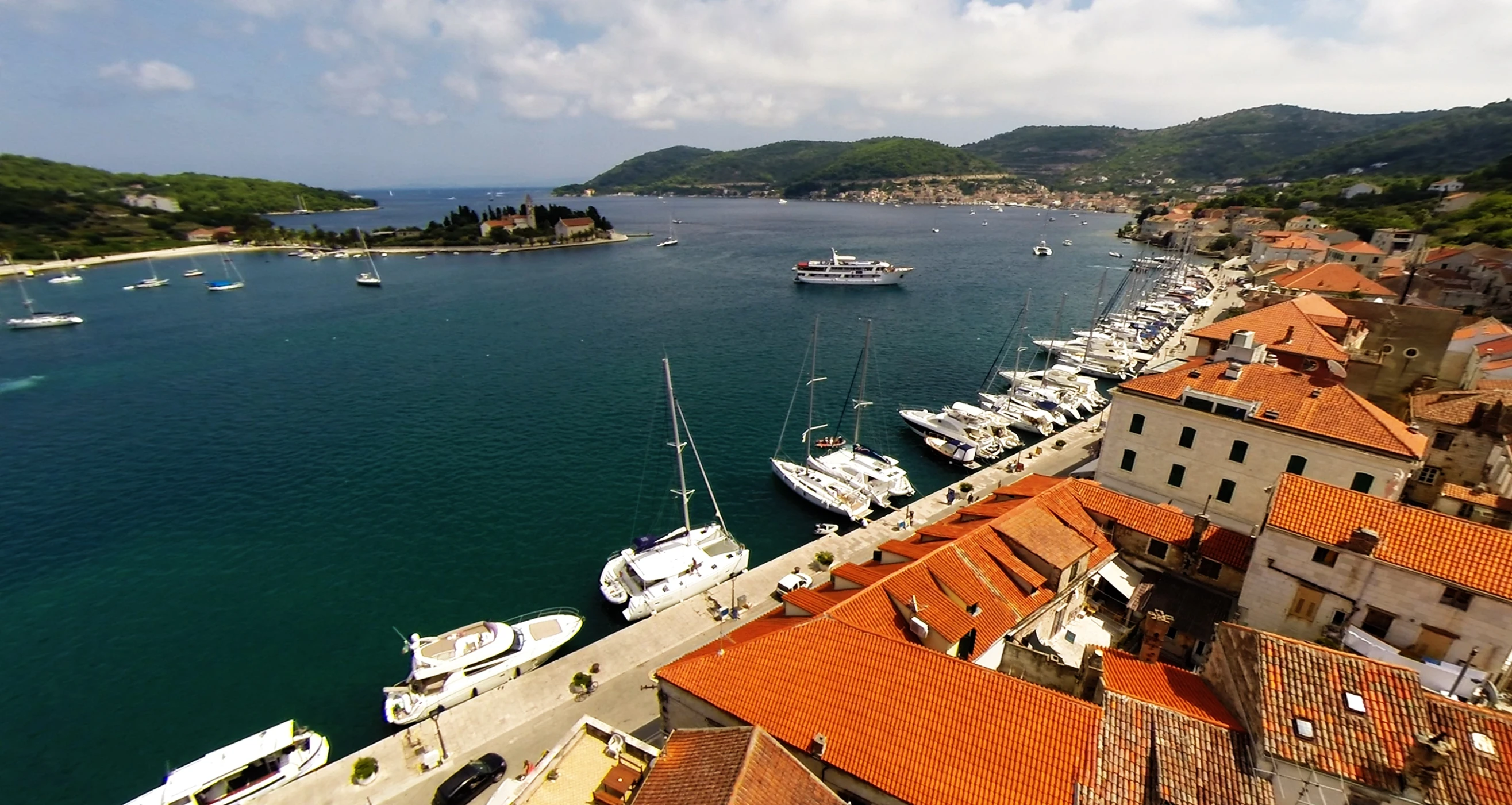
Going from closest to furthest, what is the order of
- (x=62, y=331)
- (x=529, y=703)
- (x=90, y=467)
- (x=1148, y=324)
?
(x=529, y=703), (x=90, y=467), (x=1148, y=324), (x=62, y=331)

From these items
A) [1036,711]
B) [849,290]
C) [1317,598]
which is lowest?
[849,290]

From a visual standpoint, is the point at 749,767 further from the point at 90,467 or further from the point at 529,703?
the point at 90,467

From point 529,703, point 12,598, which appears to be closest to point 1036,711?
point 529,703

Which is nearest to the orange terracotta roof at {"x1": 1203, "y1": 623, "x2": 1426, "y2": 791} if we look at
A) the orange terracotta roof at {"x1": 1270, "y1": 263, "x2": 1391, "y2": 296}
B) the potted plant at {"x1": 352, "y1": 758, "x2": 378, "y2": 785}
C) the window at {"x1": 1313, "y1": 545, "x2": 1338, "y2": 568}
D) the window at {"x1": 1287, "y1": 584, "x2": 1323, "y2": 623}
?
the window at {"x1": 1313, "y1": 545, "x2": 1338, "y2": 568}

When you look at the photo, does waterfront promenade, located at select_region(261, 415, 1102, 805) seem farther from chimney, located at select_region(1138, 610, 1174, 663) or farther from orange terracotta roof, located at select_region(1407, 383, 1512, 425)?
orange terracotta roof, located at select_region(1407, 383, 1512, 425)

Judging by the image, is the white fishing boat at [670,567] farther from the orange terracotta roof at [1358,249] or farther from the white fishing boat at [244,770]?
the orange terracotta roof at [1358,249]

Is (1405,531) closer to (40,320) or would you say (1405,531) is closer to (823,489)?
(823,489)
